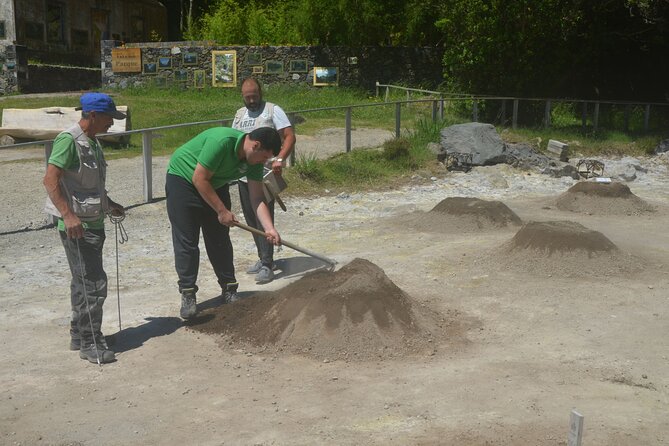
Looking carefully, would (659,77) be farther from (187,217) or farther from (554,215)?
(187,217)

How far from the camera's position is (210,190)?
20.4 ft

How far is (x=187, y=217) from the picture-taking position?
6.44 m

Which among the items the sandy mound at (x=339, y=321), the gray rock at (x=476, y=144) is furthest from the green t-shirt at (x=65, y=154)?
the gray rock at (x=476, y=144)

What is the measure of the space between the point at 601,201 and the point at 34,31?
2514 cm

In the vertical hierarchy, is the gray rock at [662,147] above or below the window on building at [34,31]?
below

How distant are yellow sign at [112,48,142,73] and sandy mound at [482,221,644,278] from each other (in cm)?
2030

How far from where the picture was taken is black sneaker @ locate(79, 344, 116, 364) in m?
5.71

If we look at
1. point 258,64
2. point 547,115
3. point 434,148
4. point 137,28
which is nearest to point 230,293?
point 434,148

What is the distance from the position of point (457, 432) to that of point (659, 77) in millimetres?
22552

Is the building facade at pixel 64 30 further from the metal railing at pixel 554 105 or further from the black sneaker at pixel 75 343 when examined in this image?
the black sneaker at pixel 75 343

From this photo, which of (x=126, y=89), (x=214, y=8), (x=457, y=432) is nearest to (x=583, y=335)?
(x=457, y=432)

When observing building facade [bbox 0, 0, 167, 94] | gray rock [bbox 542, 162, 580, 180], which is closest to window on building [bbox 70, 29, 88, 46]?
building facade [bbox 0, 0, 167, 94]

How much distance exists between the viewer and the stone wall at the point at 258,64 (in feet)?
87.7

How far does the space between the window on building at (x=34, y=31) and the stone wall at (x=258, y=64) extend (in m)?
5.59
